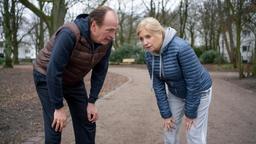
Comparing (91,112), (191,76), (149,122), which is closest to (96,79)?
(91,112)

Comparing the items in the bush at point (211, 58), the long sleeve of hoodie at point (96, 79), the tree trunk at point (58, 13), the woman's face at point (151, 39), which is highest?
the tree trunk at point (58, 13)

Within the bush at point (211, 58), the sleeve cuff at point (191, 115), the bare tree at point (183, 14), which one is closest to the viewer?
the sleeve cuff at point (191, 115)

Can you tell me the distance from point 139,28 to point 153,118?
224 inches

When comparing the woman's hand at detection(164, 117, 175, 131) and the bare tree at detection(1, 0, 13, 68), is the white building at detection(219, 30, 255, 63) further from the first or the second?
the woman's hand at detection(164, 117, 175, 131)

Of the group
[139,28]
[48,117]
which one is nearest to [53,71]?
[48,117]

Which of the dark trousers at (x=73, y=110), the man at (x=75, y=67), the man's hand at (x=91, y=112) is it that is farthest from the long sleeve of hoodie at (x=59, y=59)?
the man's hand at (x=91, y=112)

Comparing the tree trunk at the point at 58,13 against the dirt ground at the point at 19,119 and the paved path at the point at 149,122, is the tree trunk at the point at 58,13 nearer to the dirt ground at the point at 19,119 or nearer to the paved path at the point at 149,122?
the paved path at the point at 149,122

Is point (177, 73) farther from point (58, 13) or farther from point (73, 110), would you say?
point (58, 13)

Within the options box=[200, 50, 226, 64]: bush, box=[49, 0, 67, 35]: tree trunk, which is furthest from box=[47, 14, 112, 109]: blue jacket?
box=[200, 50, 226, 64]: bush

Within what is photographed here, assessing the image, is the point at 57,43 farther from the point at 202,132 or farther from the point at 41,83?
the point at 202,132

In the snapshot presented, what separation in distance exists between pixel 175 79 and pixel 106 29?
936 mm

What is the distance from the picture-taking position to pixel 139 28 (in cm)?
430

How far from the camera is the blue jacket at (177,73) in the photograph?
4324mm

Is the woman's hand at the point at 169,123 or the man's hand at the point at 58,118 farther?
the woman's hand at the point at 169,123
